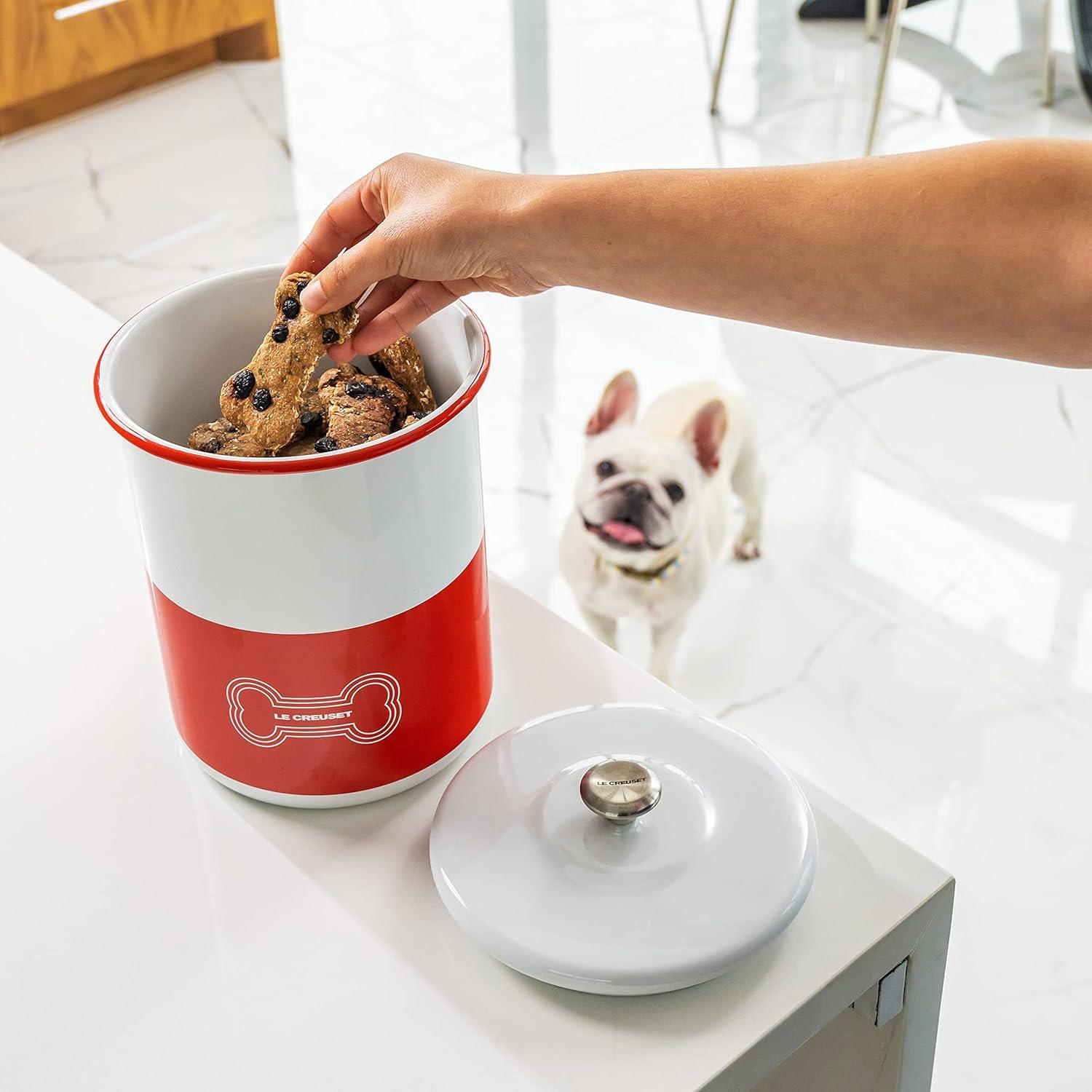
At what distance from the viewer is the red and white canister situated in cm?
53

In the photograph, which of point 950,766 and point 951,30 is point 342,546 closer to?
point 950,766

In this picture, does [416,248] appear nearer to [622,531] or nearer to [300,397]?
[300,397]

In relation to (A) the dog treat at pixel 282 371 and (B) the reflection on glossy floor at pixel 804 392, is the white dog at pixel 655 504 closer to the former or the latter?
(B) the reflection on glossy floor at pixel 804 392

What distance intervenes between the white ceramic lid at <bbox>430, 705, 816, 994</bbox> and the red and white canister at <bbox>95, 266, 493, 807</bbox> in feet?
0.19

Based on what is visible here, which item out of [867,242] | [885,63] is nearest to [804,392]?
[885,63]

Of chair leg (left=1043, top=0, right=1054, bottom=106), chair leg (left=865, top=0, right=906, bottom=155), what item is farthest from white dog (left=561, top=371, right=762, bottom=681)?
chair leg (left=1043, top=0, right=1054, bottom=106)

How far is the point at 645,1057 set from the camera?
510 millimetres

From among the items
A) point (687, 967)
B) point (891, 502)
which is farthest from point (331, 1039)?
point (891, 502)

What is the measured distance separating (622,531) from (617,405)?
163mm

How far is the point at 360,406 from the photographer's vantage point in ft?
1.96

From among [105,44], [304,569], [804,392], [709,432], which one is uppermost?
[304,569]

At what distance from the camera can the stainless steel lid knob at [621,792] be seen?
1.79 ft

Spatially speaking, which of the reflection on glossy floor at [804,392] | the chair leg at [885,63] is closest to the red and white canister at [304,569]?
the reflection on glossy floor at [804,392]

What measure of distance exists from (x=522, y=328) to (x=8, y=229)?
1.13 metres
